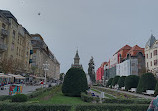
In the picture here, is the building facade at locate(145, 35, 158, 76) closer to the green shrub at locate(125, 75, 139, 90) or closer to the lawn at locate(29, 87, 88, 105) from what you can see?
the green shrub at locate(125, 75, 139, 90)

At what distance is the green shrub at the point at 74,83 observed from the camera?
1786 cm

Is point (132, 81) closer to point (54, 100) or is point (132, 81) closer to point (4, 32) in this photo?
point (54, 100)

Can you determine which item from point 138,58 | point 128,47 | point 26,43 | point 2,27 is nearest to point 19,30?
point 26,43

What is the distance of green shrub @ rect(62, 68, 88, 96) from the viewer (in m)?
17.9

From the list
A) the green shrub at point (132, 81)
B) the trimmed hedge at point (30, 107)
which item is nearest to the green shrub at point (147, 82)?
the green shrub at point (132, 81)

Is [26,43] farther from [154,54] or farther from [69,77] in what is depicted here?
[154,54]

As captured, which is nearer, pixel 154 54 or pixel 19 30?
pixel 19 30

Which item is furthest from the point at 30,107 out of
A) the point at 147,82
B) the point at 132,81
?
the point at 132,81

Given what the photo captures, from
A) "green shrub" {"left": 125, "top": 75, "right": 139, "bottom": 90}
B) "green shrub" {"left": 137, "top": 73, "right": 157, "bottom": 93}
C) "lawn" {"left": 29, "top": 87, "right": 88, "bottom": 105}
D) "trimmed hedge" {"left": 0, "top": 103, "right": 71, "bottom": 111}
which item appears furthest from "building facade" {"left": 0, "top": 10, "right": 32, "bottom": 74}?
"green shrub" {"left": 125, "top": 75, "right": 139, "bottom": 90}

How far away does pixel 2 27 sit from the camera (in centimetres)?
3488

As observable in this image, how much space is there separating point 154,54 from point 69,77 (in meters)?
39.6

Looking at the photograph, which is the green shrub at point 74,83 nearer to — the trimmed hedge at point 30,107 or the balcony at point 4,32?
the trimmed hedge at point 30,107

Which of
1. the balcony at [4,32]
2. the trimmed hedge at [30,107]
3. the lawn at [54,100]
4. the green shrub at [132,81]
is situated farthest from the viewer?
the green shrub at [132,81]

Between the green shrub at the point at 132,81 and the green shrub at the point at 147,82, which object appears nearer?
the green shrub at the point at 147,82
